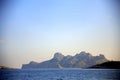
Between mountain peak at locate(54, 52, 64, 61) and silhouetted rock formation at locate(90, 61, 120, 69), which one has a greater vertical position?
mountain peak at locate(54, 52, 64, 61)

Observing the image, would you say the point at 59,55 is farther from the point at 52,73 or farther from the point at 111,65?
the point at 111,65

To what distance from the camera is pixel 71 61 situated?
477cm

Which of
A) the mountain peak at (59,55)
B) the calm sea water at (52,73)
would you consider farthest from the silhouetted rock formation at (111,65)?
the mountain peak at (59,55)

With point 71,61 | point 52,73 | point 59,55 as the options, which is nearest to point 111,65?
point 71,61

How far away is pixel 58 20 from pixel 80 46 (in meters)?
0.63

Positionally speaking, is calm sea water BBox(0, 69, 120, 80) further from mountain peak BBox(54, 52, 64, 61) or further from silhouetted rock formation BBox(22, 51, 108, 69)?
mountain peak BBox(54, 52, 64, 61)

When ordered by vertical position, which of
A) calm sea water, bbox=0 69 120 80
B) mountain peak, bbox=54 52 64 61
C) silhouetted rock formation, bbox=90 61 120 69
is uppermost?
mountain peak, bbox=54 52 64 61

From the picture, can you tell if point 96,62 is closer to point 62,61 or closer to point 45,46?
point 62,61

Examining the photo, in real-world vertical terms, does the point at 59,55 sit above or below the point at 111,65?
above

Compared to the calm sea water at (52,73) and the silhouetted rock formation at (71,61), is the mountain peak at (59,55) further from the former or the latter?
the calm sea water at (52,73)

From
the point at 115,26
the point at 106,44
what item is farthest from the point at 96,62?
the point at 115,26

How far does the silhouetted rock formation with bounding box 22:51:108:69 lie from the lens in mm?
4771

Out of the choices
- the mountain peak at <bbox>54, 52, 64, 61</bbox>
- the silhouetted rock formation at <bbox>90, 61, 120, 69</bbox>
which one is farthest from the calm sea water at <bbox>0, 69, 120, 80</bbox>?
the mountain peak at <bbox>54, 52, 64, 61</bbox>

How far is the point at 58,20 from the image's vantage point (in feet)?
16.0
